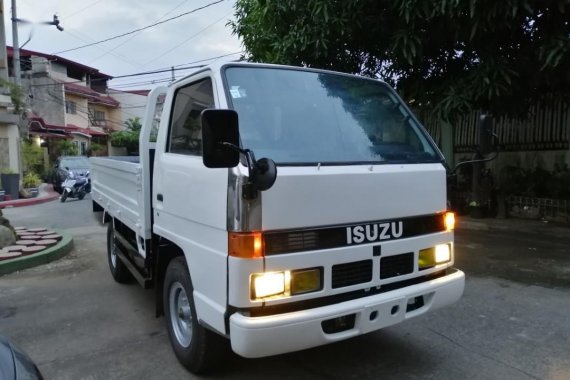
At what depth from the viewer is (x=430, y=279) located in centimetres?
336

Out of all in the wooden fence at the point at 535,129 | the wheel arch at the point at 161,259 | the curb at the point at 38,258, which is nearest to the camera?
the wheel arch at the point at 161,259

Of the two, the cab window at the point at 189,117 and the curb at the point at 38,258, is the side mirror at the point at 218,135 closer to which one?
the cab window at the point at 189,117

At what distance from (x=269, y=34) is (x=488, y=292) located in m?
5.58

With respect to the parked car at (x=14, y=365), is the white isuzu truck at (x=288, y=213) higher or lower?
higher

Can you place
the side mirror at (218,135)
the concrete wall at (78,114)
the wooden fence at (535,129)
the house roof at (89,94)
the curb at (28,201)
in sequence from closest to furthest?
the side mirror at (218,135) → the wooden fence at (535,129) → the curb at (28,201) → the house roof at (89,94) → the concrete wall at (78,114)

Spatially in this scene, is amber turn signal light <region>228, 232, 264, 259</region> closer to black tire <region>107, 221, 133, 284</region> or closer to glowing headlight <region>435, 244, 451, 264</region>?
glowing headlight <region>435, 244, 451, 264</region>

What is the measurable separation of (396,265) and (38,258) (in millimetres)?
5533

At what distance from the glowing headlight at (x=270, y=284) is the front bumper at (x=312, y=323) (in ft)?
0.42

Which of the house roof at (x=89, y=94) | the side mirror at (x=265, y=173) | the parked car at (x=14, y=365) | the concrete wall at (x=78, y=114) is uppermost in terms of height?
the house roof at (x=89, y=94)

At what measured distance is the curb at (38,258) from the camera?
6.31m

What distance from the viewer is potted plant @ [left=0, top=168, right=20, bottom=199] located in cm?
1565

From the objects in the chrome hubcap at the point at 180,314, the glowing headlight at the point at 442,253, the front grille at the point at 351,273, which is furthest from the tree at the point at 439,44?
the chrome hubcap at the point at 180,314

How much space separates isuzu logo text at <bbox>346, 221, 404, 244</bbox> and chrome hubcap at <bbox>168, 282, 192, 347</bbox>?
1.28 meters

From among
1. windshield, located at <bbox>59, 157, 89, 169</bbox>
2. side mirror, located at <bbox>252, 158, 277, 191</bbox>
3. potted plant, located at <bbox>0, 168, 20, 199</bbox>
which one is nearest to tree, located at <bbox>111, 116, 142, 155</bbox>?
windshield, located at <bbox>59, 157, 89, 169</bbox>
